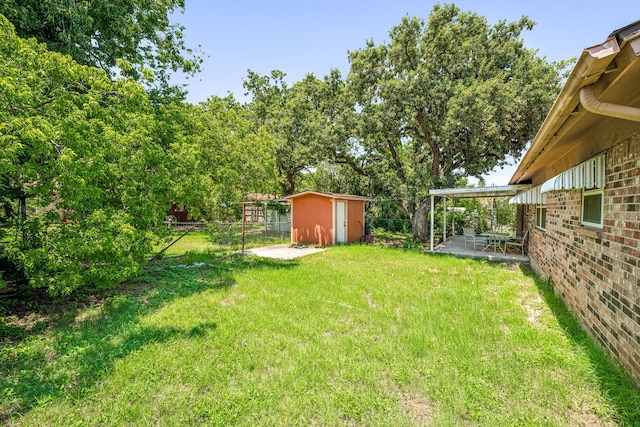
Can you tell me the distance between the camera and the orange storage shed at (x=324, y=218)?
14.0 meters

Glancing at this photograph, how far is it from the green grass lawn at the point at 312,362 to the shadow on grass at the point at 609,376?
1 cm

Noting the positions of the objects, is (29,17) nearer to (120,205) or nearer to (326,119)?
(120,205)

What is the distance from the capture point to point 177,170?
249 inches

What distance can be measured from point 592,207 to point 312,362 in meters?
4.19

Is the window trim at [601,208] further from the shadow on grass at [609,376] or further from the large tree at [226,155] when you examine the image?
the large tree at [226,155]

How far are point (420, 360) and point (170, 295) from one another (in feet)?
16.5

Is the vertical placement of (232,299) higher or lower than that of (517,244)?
lower

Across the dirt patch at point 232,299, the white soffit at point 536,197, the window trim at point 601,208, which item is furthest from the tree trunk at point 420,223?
the dirt patch at point 232,299

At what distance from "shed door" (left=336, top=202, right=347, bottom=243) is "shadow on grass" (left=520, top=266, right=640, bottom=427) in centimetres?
1010

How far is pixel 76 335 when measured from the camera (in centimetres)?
423

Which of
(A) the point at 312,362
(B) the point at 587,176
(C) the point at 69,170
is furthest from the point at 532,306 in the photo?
(C) the point at 69,170

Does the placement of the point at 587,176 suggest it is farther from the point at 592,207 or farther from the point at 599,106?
the point at 599,106

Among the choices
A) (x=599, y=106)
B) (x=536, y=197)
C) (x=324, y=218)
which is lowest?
(x=324, y=218)

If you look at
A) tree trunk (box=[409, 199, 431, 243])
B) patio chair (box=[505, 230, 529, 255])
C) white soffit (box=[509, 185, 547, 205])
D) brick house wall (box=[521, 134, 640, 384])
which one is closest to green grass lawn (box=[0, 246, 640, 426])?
brick house wall (box=[521, 134, 640, 384])
